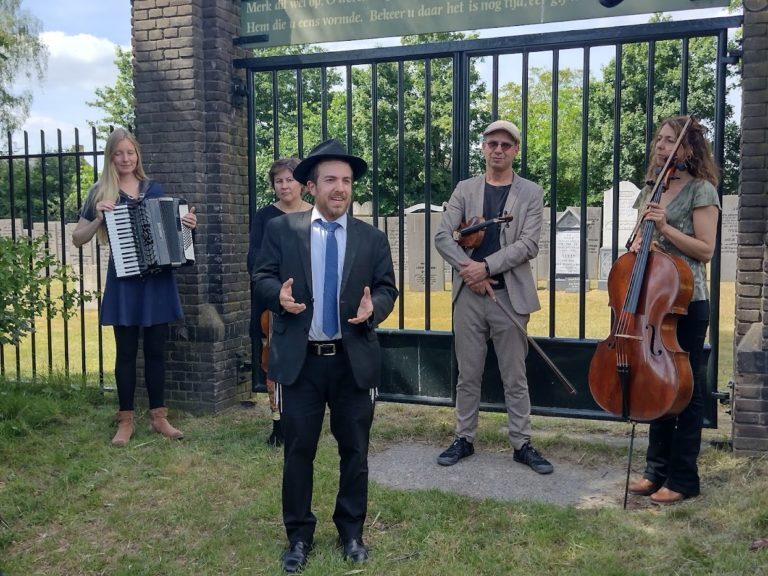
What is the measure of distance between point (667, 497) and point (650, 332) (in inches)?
39.8

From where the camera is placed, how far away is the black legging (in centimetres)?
532

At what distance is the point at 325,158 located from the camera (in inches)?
128

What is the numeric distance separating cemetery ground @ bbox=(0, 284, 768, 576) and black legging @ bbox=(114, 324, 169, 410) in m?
0.31

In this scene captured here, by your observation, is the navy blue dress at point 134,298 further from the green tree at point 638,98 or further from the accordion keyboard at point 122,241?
the green tree at point 638,98

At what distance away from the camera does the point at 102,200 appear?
517 cm

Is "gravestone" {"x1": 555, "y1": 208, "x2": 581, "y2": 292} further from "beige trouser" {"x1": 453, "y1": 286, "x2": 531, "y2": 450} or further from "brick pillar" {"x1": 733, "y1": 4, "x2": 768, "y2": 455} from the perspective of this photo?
"beige trouser" {"x1": 453, "y1": 286, "x2": 531, "y2": 450}

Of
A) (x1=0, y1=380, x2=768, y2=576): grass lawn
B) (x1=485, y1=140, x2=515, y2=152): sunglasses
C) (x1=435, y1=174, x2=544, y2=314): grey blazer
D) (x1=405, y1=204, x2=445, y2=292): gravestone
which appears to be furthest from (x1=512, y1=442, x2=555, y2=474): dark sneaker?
(x1=405, y1=204, x2=445, y2=292): gravestone

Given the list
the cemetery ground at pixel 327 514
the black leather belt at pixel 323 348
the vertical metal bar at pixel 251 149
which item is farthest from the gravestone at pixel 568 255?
the black leather belt at pixel 323 348

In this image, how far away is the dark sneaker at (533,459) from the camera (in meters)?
4.61

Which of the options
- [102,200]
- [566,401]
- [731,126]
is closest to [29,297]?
[102,200]

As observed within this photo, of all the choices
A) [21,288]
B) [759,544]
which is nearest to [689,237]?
[759,544]

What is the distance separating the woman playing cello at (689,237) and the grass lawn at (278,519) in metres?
0.20

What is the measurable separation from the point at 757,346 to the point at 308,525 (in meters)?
3.00

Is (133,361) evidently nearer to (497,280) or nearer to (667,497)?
(497,280)
